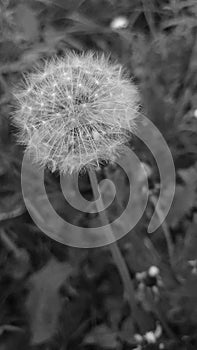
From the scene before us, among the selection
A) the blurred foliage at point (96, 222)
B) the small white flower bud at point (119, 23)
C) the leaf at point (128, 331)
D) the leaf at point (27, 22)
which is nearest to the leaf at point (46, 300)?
the blurred foliage at point (96, 222)

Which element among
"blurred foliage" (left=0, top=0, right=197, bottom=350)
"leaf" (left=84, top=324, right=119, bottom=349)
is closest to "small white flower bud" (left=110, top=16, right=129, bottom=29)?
"blurred foliage" (left=0, top=0, right=197, bottom=350)

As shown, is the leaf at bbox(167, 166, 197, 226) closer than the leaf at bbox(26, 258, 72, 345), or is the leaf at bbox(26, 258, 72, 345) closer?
the leaf at bbox(26, 258, 72, 345)

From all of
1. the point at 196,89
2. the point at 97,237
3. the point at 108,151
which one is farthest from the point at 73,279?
the point at 196,89

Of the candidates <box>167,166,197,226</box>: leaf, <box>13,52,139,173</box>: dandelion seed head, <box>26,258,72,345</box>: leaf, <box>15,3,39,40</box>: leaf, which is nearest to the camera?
<box>13,52,139,173</box>: dandelion seed head

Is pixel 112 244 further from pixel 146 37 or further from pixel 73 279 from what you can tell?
pixel 146 37

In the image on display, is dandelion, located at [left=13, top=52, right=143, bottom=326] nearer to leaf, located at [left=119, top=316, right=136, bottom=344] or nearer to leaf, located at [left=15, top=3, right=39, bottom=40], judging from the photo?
leaf, located at [left=119, top=316, right=136, bottom=344]

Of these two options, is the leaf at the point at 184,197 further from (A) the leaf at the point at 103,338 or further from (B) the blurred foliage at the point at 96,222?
(A) the leaf at the point at 103,338

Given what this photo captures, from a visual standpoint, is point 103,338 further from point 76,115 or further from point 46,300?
point 76,115

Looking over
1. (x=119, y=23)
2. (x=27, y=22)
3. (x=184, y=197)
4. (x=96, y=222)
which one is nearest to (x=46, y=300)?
(x=96, y=222)

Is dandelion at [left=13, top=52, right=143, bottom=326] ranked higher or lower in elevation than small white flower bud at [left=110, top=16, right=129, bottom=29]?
higher
